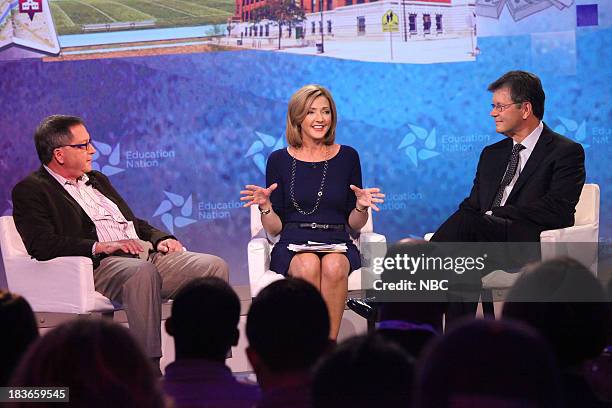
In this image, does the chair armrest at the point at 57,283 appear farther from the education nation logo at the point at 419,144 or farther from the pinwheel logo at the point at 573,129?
the pinwheel logo at the point at 573,129

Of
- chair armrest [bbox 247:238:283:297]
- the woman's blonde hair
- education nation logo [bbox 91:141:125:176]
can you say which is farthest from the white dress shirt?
education nation logo [bbox 91:141:125:176]

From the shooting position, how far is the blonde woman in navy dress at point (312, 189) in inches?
189

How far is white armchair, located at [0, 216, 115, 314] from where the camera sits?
438cm

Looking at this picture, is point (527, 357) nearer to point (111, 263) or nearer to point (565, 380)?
point (565, 380)

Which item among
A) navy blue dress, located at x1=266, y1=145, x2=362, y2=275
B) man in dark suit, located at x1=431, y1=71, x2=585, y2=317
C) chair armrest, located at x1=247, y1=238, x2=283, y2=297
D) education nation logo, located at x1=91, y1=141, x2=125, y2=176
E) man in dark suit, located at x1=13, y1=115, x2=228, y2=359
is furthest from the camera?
education nation logo, located at x1=91, y1=141, x2=125, y2=176

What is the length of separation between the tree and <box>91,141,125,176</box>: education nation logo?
1392mm

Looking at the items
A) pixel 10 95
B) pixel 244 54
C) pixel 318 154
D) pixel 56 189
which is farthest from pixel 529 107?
pixel 10 95

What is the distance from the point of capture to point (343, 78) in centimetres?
621

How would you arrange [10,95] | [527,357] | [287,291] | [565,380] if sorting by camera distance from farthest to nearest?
[10,95], [287,291], [565,380], [527,357]

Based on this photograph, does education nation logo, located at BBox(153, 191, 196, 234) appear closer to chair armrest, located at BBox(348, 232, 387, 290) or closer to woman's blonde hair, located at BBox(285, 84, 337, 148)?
woman's blonde hair, located at BBox(285, 84, 337, 148)

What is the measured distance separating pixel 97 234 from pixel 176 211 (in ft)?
5.37

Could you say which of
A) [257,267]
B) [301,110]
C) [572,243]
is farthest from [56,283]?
[572,243]

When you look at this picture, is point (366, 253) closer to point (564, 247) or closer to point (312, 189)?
point (312, 189)

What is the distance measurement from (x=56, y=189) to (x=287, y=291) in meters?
2.64
